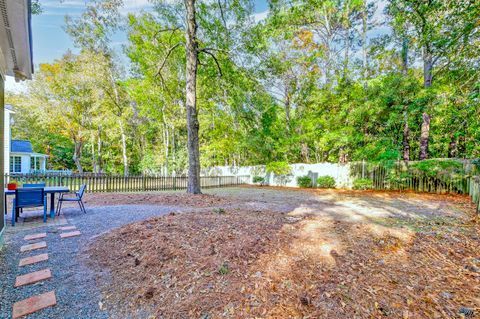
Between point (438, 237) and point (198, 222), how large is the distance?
3.96 m

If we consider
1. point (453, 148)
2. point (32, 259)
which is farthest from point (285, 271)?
point (453, 148)

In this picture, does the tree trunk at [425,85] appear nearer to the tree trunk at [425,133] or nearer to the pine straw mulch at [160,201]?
the tree trunk at [425,133]

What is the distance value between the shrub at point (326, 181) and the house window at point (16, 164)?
24.6 m

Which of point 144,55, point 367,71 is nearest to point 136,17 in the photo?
point 144,55

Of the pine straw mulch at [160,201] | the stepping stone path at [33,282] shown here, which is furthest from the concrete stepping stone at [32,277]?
the pine straw mulch at [160,201]

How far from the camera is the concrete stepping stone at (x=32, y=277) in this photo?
236 centimetres

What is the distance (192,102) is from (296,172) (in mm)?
8920

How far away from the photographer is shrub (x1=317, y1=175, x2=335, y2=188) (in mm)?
12562

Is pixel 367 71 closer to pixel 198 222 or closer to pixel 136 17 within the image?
pixel 198 222

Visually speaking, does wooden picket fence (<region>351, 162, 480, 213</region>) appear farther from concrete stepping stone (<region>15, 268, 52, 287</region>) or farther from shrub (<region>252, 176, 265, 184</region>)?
concrete stepping stone (<region>15, 268, 52, 287</region>)

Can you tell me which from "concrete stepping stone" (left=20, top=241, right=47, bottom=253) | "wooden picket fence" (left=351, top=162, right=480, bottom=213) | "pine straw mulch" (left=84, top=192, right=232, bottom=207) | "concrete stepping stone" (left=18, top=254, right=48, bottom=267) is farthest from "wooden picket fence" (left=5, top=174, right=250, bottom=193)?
"wooden picket fence" (left=351, top=162, right=480, bottom=213)

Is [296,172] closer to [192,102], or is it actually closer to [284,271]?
[192,102]

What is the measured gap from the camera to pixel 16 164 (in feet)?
60.4

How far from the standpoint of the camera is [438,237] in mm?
3385
